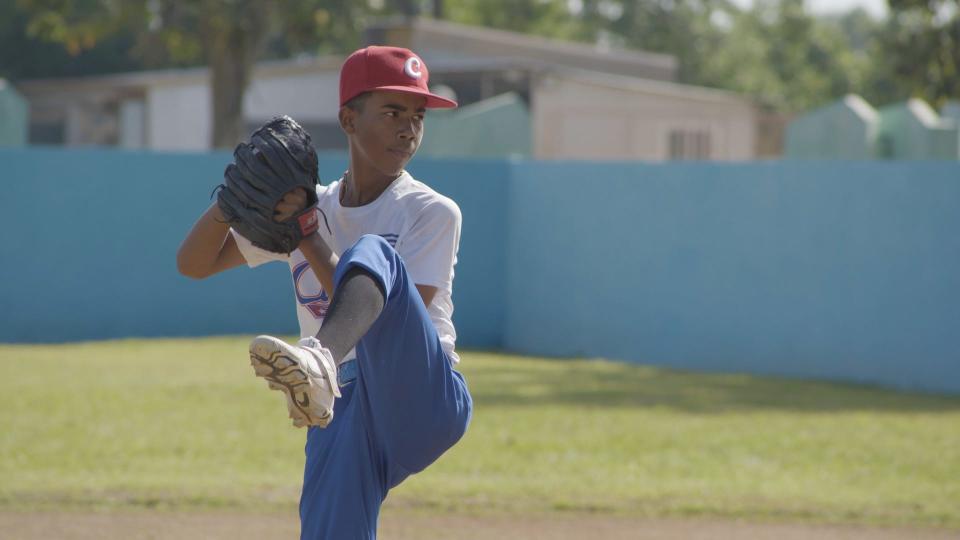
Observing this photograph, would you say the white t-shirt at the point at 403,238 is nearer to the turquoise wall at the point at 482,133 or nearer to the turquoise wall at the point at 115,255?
the turquoise wall at the point at 115,255

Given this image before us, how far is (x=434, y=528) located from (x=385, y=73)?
3242 millimetres

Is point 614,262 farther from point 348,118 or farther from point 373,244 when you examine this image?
point 373,244

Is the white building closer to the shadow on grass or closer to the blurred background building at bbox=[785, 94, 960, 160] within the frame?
the blurred background building at bbox=[785, 94, 960, 160]

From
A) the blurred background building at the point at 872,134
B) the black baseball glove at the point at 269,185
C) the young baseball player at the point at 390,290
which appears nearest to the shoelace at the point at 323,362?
the young baseball player at the point at 390,290

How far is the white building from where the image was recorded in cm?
2331

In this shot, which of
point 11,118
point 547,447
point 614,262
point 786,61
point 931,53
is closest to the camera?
point 547,447

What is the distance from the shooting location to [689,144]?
2405 centimetres

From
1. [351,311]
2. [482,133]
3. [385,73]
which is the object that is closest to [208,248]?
[385,73]

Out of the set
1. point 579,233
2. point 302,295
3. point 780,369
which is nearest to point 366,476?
point 302,295

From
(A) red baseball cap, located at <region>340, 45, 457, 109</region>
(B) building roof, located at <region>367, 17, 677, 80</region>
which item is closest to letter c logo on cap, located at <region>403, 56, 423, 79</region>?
(A) red baseball cap, located at <region>340, 45, 457, 109</region>

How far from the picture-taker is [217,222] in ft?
13.8

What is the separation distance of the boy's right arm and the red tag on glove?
0.34 m

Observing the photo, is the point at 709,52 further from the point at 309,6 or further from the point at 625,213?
the point at 625,213

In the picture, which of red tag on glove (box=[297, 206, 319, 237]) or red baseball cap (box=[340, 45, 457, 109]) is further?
red baseball cap (box=[340, 45, 457, 109])
